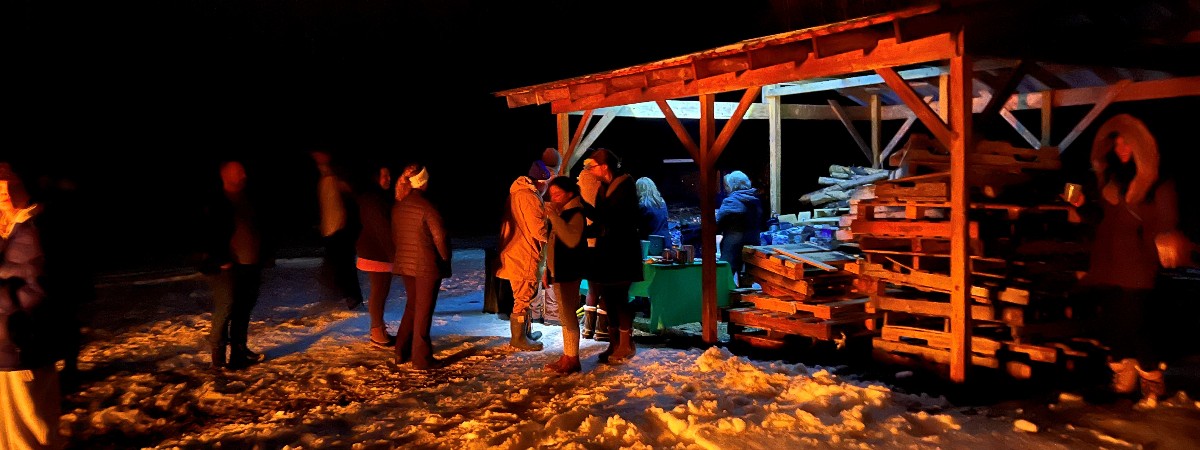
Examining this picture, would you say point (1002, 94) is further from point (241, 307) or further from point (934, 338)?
point (241, 307)

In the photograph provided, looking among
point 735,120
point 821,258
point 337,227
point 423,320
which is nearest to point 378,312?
point 423,320

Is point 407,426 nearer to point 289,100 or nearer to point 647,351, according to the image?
point 647,351

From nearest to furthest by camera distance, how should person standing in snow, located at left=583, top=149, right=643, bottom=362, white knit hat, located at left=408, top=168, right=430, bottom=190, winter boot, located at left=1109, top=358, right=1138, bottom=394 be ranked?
winter boot, located at left=1109, top=358, right=1138, bottom=394 < person standing in snow, located at left=583, top=149, right=643, bottom=362 < white knit hat, located at left=408, top=168, right=430, bottom=190

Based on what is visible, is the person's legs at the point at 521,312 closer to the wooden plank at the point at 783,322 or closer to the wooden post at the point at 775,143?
the wooden plank at the point at 783,322

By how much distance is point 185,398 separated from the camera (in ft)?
22.6

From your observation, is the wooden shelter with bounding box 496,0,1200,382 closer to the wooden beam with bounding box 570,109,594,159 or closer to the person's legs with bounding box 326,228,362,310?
the wooden beam with bounding box 570,109,594,159

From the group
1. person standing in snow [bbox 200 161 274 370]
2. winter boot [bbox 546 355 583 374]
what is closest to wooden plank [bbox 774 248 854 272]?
winter boot [bbox 546 355 583 374]

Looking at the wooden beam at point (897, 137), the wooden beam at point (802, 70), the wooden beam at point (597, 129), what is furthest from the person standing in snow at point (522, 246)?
the wooden beam at point (897, 137)

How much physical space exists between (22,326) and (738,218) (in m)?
7.97

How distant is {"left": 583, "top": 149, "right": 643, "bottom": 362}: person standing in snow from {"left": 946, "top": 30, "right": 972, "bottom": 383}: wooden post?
262 centimetres

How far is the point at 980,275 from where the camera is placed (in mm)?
7113

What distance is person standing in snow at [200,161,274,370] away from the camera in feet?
24.8

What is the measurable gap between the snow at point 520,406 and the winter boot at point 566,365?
0.16 meters

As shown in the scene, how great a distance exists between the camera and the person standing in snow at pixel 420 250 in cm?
763
